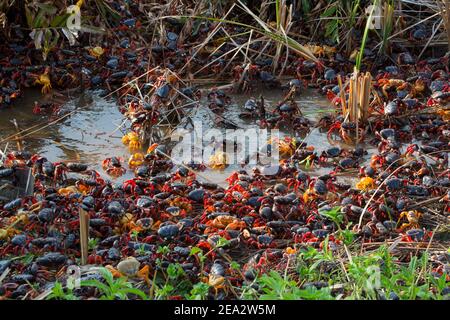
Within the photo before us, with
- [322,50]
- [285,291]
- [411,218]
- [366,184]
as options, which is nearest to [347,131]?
[366,184]

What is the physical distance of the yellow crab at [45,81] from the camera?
756cm

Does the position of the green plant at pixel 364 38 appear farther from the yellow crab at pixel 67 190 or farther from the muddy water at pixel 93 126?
the yellow crab at pixel 67 190

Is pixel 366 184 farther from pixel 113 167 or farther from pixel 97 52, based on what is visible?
pixel 97 52

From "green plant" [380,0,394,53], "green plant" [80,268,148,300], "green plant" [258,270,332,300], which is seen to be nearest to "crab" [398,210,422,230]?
"green plant" [258,270,332,300]

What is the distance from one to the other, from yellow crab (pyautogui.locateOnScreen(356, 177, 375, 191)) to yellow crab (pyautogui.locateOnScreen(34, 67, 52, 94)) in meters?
2.89

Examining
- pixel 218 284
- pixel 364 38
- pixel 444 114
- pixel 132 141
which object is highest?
pixel 364 38

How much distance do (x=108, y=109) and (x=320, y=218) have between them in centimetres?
246

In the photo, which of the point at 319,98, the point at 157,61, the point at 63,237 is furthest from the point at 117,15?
the point at 63,237

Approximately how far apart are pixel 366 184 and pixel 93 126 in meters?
2.27

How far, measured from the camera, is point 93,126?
7.12m

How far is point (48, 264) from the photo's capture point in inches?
198

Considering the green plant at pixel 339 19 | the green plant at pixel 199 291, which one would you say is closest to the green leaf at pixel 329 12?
the green plant at pixel 339 19

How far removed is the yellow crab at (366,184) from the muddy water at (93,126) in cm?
26

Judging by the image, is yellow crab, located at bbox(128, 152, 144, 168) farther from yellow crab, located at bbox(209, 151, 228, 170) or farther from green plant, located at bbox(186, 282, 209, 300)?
green plant, located at bbox(186, 282, 209, 300)
